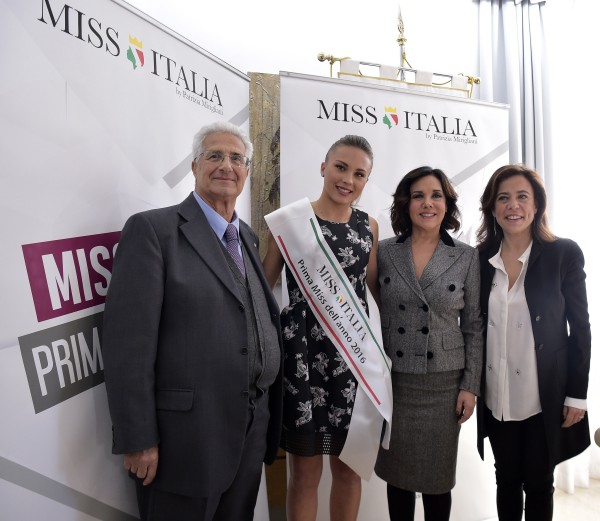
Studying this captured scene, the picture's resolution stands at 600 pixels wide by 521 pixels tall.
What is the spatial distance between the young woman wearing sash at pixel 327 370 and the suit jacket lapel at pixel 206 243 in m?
0.41

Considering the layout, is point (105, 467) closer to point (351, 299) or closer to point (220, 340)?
point (220, 340)

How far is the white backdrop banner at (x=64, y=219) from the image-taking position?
3.70 feet

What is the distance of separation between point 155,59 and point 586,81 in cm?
277

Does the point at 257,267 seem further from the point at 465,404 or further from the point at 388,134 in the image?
the point at 388,134

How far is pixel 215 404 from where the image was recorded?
122 centimetres

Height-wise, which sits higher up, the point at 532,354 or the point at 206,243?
the point at 206,243

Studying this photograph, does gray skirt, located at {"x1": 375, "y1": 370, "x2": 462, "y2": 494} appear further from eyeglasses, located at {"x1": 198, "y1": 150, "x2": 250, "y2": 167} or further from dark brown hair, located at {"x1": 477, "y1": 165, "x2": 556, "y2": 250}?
eyeglasses, located at {"x1": 198, "y1": 150, "x2": 250, "y2": 167}

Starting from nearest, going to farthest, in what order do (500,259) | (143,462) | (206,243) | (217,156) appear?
(143,462) → (206,243) → (217,156) → (500,259)

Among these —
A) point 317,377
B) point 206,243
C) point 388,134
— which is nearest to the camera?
point 206,243

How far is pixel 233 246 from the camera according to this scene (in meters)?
1.41

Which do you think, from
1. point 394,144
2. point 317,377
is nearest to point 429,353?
point 317,377

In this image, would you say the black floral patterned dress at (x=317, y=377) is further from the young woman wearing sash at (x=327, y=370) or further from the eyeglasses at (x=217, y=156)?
the eyeglasses at (x=217, y=156)

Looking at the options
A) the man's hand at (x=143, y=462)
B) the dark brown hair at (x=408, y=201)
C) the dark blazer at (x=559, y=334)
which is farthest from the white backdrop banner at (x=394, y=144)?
the man's hand at (x=143, y=462)

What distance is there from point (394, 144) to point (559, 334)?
1251 millimetres
